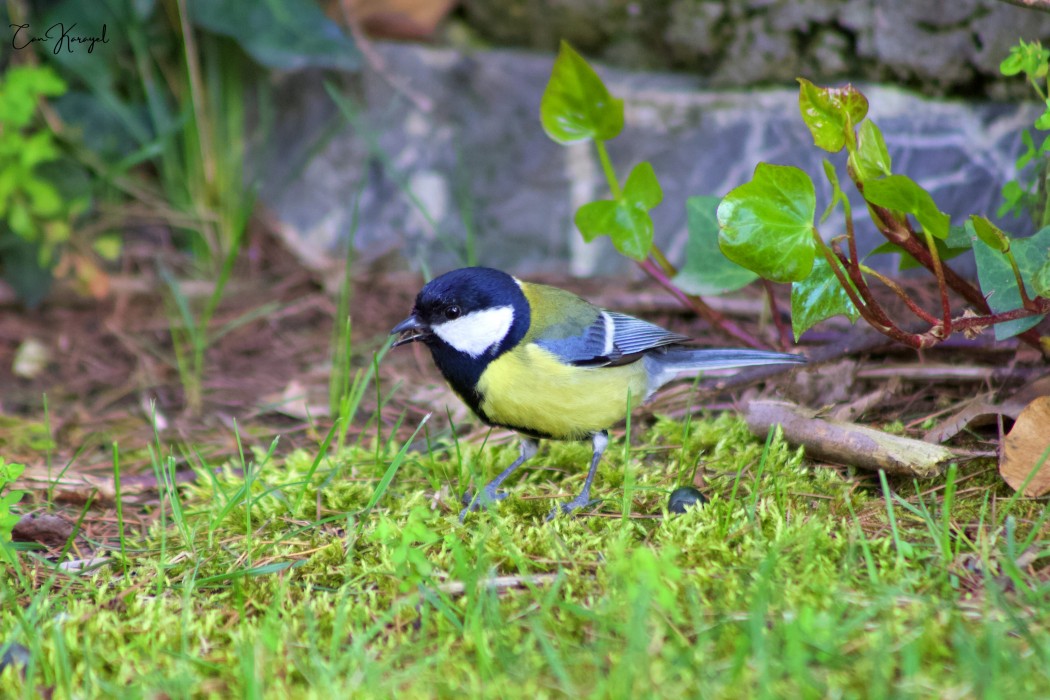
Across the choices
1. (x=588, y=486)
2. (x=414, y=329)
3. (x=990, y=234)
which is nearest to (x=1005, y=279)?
(x=990, y=234)

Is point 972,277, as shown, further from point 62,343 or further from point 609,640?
point 62,343

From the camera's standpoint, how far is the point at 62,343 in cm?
430

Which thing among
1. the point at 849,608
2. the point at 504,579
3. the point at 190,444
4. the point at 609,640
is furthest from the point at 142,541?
the point at 849,608

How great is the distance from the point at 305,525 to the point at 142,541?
48cm

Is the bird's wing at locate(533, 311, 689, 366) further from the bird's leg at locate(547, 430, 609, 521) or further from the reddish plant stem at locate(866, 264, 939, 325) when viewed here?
the reddish plant stem at locate(866, 264, 939, 325)

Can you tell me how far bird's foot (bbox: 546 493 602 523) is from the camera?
2.61 m

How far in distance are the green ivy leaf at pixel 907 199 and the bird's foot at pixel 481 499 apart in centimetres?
128

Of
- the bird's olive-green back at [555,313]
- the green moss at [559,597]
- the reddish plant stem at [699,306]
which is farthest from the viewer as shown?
the reddish plant stem at [699,306]

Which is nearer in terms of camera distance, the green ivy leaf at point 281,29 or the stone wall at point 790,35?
the stone wall at point 790,35

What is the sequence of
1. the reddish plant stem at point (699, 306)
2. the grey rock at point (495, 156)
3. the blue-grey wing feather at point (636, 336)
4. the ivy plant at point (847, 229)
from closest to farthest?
the ivy plant at point (847, 229)
the blue-grey wing feather at point (636, 336)
the reddish plant stem at point (699, 306)
the grey rock at point (495, 156)

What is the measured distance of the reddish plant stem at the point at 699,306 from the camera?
3314mm

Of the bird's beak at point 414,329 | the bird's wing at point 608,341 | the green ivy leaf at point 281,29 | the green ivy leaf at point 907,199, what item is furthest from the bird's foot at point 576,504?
the green ivy leaf at point 281,29

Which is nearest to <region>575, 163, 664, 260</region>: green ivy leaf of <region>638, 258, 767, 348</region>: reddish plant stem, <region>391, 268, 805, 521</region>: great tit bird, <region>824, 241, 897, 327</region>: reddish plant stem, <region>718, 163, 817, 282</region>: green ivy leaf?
<region>638, 258, 767, 348</region>: reddish plant stem

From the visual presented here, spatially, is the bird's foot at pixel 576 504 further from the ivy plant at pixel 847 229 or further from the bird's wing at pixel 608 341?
the ivy plant at pixel 847 229
